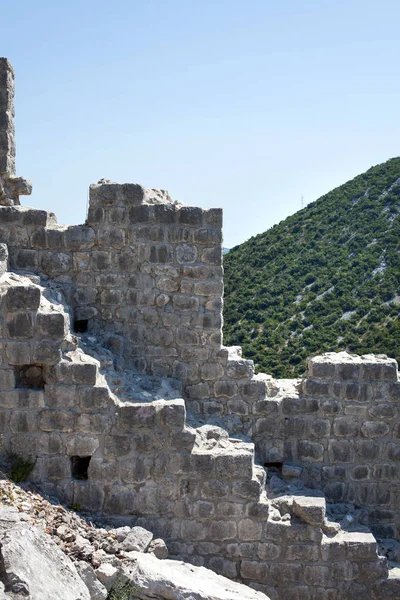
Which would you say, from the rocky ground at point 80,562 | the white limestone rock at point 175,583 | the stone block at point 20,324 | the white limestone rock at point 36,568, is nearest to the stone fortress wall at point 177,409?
the stone block at point 20,324

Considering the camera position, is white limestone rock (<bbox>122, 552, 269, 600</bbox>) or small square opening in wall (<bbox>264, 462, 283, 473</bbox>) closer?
white limestone rock (<bbox>122, 552, 269, 600</bbox>)

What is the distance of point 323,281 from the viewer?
30.6 meters

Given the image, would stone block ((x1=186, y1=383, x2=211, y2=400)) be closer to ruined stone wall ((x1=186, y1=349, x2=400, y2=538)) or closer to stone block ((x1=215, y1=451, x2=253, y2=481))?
ruined stone wall ((x1=186, y1=349, x2=400, y2=538))

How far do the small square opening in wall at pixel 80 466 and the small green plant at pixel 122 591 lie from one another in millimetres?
1646

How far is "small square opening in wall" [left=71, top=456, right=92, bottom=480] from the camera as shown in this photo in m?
8.64

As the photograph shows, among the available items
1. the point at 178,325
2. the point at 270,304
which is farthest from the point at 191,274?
the point at 270,304

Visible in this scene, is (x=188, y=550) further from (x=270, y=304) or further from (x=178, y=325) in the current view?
(x=270, y=304)

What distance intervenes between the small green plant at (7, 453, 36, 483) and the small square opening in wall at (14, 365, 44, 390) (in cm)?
72

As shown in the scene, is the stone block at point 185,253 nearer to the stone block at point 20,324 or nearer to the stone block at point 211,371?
the stone block at point 211,371

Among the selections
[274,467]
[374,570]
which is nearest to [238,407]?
[274,467]

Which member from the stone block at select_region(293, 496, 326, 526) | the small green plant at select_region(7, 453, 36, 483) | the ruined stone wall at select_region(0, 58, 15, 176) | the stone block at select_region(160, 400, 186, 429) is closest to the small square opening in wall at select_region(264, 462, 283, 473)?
the stone block at select_region(293, 496, 326, 526)

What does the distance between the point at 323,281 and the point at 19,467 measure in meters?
23.2

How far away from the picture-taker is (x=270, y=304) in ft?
98.0

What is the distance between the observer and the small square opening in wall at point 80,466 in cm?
864
